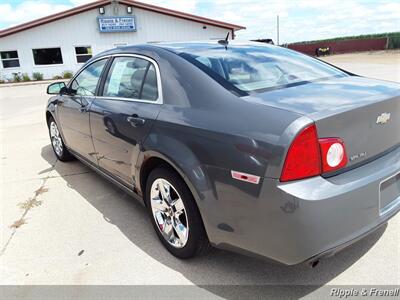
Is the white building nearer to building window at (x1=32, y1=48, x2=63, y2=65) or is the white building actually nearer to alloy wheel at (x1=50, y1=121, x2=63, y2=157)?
building window at (x1=32, y1=48, x2=63, y2=65)

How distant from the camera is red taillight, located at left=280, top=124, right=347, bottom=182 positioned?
6.19ft

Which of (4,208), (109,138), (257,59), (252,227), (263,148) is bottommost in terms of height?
(4,208)

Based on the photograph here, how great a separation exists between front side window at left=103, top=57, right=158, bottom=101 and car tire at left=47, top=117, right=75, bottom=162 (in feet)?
6.60

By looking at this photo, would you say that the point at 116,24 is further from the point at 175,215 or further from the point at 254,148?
the point at 254,148

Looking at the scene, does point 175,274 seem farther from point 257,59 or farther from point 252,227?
point 257,59

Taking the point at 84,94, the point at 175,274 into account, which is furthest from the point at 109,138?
the point at 175,274

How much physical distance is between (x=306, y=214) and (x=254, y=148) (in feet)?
1.46

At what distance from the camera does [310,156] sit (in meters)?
1.93

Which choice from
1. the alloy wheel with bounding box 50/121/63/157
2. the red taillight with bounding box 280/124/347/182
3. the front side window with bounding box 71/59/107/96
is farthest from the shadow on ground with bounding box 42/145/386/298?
the alloy wheel with bounding box 50/121/63/157

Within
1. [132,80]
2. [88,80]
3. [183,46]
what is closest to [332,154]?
[183,46]

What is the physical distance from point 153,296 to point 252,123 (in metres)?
1.35

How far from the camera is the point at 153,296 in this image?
2.41m

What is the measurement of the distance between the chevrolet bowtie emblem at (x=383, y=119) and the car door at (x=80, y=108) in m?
2.68

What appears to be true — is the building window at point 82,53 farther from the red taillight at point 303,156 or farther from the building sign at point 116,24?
the red taillight at point 303,156
